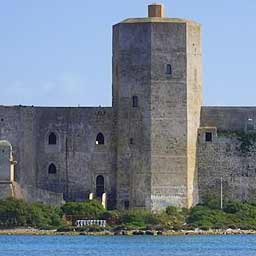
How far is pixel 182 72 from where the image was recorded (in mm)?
79125

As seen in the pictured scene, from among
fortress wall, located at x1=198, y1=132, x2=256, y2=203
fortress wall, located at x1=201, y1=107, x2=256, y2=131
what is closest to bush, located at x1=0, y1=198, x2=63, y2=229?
fortress wall, located at x1=198, y1=132, x2=256, y2=203

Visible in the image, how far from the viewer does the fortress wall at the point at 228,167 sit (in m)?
80.2

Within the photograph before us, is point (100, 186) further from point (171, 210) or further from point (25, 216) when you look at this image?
point (25, 216)

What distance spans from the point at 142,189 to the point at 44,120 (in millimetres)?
5058

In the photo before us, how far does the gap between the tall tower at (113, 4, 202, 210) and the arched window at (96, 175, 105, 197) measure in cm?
106

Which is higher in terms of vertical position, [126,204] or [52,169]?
[52,169]

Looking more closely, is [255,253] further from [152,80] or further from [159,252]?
[152,80]

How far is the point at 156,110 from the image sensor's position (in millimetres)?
78750

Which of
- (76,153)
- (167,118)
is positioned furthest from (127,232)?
(76,153)

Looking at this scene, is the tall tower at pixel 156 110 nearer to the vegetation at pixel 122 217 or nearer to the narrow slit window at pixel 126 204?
the narrow slit window at pixel 126 204

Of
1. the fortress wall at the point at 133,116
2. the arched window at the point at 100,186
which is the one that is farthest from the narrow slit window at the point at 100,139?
the arched window at the point at 100,186

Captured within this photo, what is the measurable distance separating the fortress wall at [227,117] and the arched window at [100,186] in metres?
4.59

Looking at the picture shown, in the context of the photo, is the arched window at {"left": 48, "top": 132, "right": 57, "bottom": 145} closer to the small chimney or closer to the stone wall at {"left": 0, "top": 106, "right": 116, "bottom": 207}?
the stone wall at {"left": 0, "top": 106, "right": 116, "bottom": 207}

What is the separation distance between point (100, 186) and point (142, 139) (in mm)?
2847
